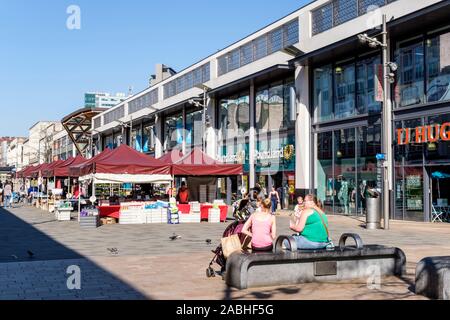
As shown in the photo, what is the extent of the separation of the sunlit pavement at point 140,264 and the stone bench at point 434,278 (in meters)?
0.28

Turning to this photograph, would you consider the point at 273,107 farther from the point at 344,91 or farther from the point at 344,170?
the point at 344,170

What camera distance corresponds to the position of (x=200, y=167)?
23969mm

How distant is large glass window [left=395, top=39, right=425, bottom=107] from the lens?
2473 cm

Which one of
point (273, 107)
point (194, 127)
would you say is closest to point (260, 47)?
point (273, 107)

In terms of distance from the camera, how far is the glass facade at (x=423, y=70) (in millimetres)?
23562

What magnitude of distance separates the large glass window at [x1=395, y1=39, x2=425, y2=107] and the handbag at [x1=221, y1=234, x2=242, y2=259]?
1775 centimetres

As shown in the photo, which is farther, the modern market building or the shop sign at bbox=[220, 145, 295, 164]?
the shop sign at bbox=[220, 145, 295, 164]

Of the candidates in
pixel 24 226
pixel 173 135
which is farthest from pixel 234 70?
pixel 24 226

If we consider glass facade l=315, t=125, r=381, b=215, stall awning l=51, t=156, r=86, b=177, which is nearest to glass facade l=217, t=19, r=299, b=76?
glass facade l=315, t=125, r=381, b=215

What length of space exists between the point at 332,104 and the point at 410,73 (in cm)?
590

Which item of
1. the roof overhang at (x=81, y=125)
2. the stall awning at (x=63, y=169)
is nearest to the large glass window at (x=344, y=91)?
the stall awning at (x=63, y=169)

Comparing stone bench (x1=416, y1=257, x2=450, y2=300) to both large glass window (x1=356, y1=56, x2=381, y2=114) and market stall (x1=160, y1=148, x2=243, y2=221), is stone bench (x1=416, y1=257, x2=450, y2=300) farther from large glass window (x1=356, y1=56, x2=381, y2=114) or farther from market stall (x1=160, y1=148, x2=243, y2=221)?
large glass window (x1=356, y1=56, x2=381, y2=114)

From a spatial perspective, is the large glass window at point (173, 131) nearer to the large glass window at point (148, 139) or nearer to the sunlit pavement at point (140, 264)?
the large glass window at point (148, 139)

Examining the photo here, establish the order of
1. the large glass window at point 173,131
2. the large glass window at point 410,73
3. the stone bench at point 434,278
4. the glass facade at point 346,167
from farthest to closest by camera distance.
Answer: the large glass window at point 173,131 < the glass facade at point 346,167 < the large glass window at point 410,73 < the stone bench at point 434,278
